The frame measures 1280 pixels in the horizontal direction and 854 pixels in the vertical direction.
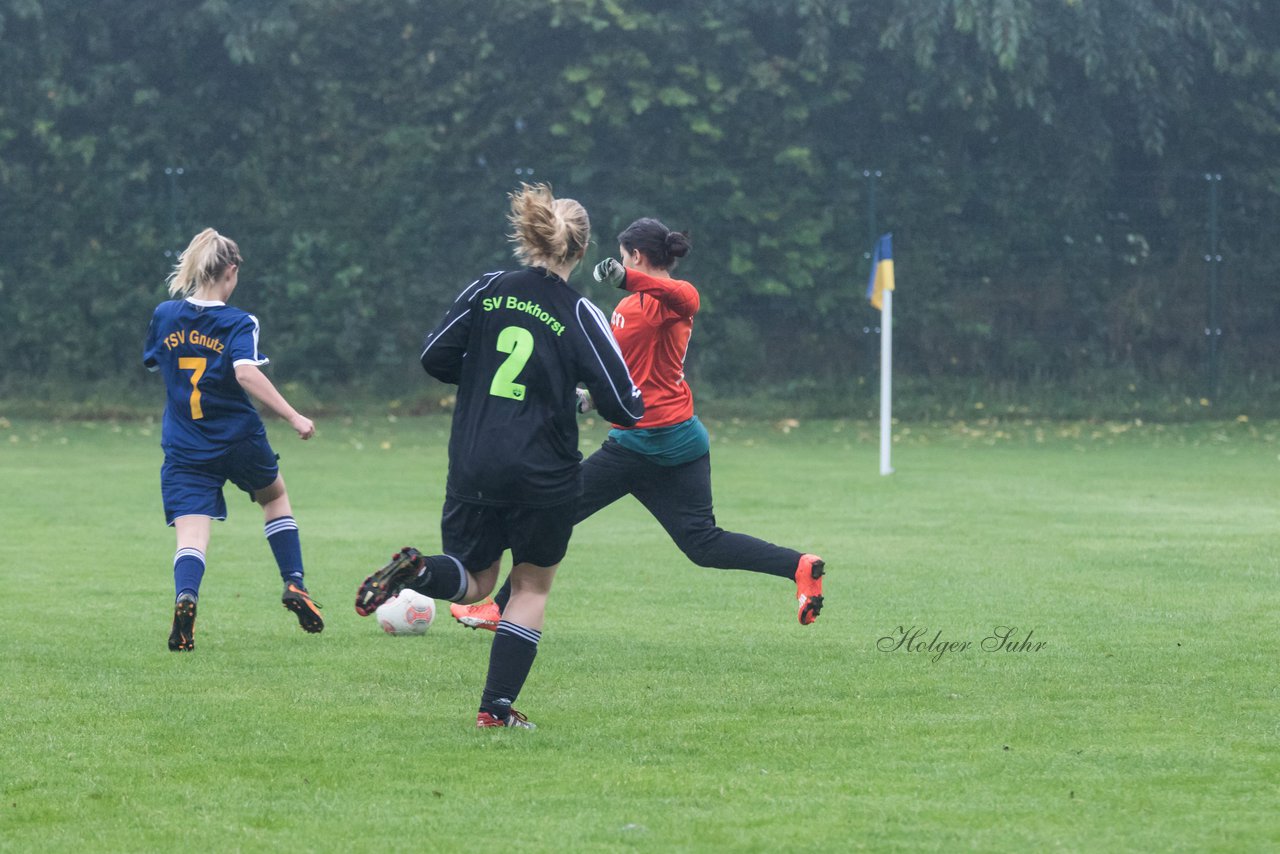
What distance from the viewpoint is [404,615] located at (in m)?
7.36

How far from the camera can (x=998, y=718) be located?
562 cm

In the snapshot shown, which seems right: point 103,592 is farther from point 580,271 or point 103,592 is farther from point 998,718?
point 580,271

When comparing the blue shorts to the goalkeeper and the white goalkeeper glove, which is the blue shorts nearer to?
the goalkeeper

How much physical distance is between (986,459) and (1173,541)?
5.77 meters

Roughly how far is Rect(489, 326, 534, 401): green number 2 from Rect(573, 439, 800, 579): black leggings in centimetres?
165

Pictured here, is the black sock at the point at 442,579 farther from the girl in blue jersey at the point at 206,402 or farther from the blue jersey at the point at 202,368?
the blue jersey at the point at 202,368

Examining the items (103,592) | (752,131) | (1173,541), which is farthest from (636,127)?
(103,592)

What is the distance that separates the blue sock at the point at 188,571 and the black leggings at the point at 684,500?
4.93ft

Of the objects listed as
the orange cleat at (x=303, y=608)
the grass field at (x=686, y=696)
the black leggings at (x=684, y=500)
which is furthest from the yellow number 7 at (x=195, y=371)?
the black leggings at (x=684, y=500)

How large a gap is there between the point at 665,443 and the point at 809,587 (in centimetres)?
82

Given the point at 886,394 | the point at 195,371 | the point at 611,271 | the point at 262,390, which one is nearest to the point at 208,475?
the point at 195,371

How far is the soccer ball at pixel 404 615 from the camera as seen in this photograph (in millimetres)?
7355

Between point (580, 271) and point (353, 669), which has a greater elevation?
point (580, 271)

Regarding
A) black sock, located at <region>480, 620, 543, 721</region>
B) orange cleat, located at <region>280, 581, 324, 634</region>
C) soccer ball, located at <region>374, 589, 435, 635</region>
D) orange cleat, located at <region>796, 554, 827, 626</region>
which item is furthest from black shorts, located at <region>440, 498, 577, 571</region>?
soccer ball, located at <region>374, 589, 435, 635</region>
